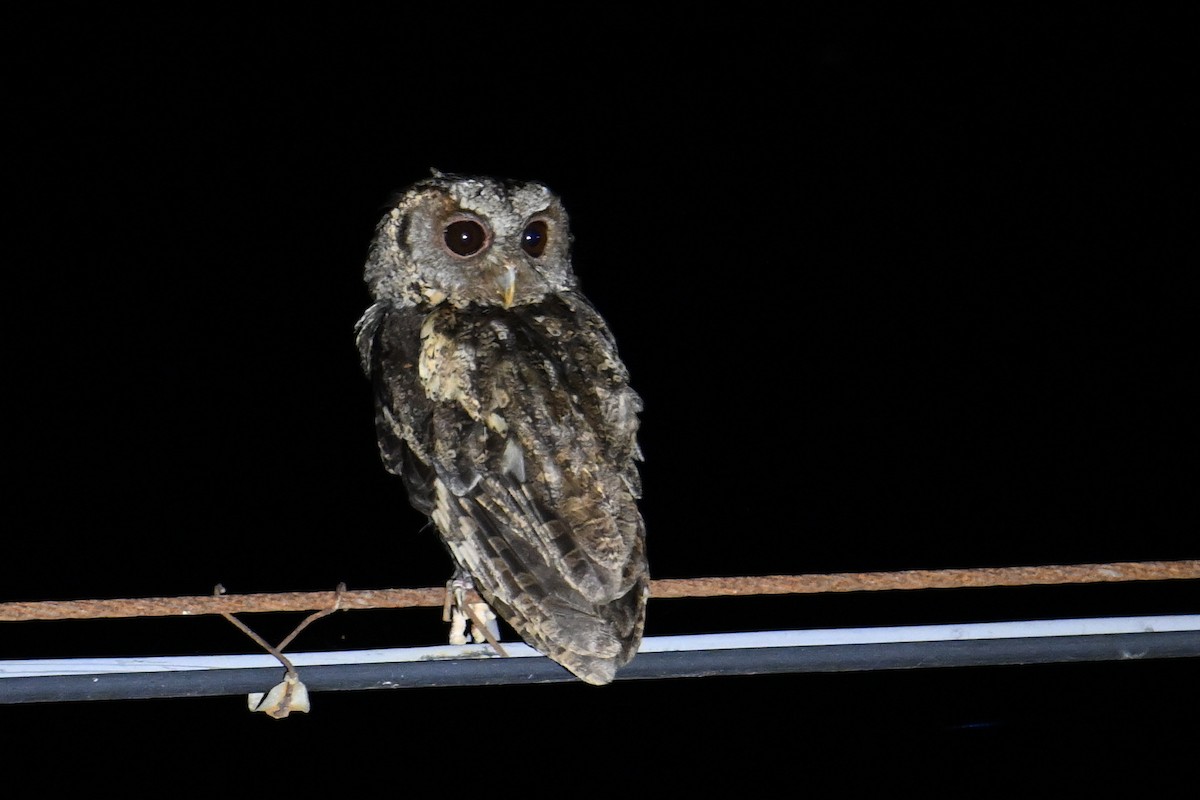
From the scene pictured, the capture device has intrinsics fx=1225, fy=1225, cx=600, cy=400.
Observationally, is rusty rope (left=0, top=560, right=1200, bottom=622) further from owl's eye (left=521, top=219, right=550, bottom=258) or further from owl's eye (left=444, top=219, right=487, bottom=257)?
owl's eye (left=521, top=219, right=550, bottom=258)

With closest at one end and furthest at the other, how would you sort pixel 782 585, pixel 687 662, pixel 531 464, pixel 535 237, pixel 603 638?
pixel 687 662, pixel 782 585, pixel 603 638, pixel 531 464, pixel 535 237

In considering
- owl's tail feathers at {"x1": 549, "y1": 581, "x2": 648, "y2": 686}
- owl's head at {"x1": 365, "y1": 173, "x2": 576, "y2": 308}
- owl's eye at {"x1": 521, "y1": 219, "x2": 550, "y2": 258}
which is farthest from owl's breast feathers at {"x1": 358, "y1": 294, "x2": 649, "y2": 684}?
Result: owl's eye at {"x1": 521, "y1": 219, "x2": 550, "y2": 258}

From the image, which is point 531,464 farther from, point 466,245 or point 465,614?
point 466,245

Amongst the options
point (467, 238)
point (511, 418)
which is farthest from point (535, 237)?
point (511, 418)

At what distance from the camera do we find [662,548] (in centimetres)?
713

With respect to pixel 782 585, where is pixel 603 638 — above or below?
below

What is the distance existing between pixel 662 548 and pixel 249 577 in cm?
231

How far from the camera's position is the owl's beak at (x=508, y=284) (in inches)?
112

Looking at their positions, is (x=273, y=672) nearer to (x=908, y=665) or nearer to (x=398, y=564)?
(x=908, y=665)

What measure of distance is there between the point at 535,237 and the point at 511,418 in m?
0.78

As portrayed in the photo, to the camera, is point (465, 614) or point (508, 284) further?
point (508, 284)

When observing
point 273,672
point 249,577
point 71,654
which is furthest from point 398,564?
point 273,672

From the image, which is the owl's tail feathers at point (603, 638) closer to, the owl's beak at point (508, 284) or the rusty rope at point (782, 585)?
the rusty rope at point (782, 585)

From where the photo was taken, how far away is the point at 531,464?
7.72ft
